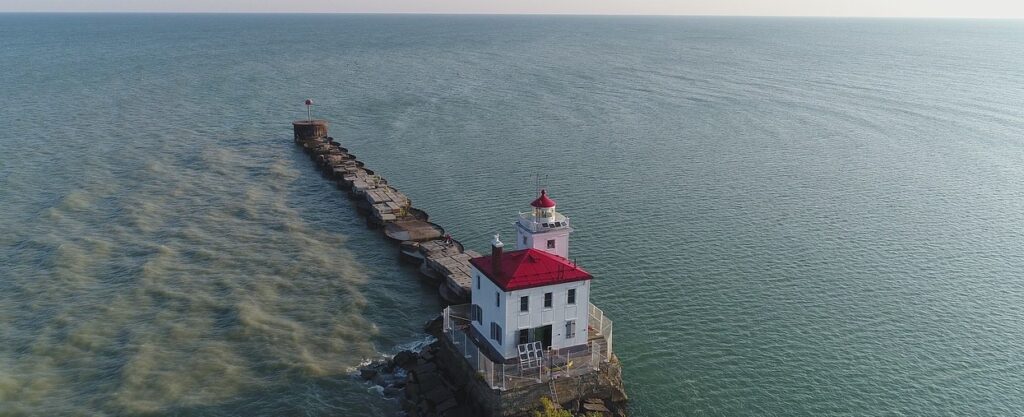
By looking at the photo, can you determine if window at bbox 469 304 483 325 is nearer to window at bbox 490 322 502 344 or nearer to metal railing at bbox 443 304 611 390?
metal railing at bbox 443 304 611 390

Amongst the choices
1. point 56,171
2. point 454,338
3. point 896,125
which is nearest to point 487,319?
point 454,338

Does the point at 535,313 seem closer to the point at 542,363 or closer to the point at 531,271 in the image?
the point at 531,271

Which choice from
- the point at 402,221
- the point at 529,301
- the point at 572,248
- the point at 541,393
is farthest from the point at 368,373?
the point at 402,221

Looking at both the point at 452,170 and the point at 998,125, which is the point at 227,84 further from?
the point at 998,125

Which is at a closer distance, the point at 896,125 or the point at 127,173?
the point at 127,173

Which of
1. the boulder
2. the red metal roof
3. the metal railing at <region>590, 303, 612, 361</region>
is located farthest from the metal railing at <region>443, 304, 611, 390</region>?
the boulder
